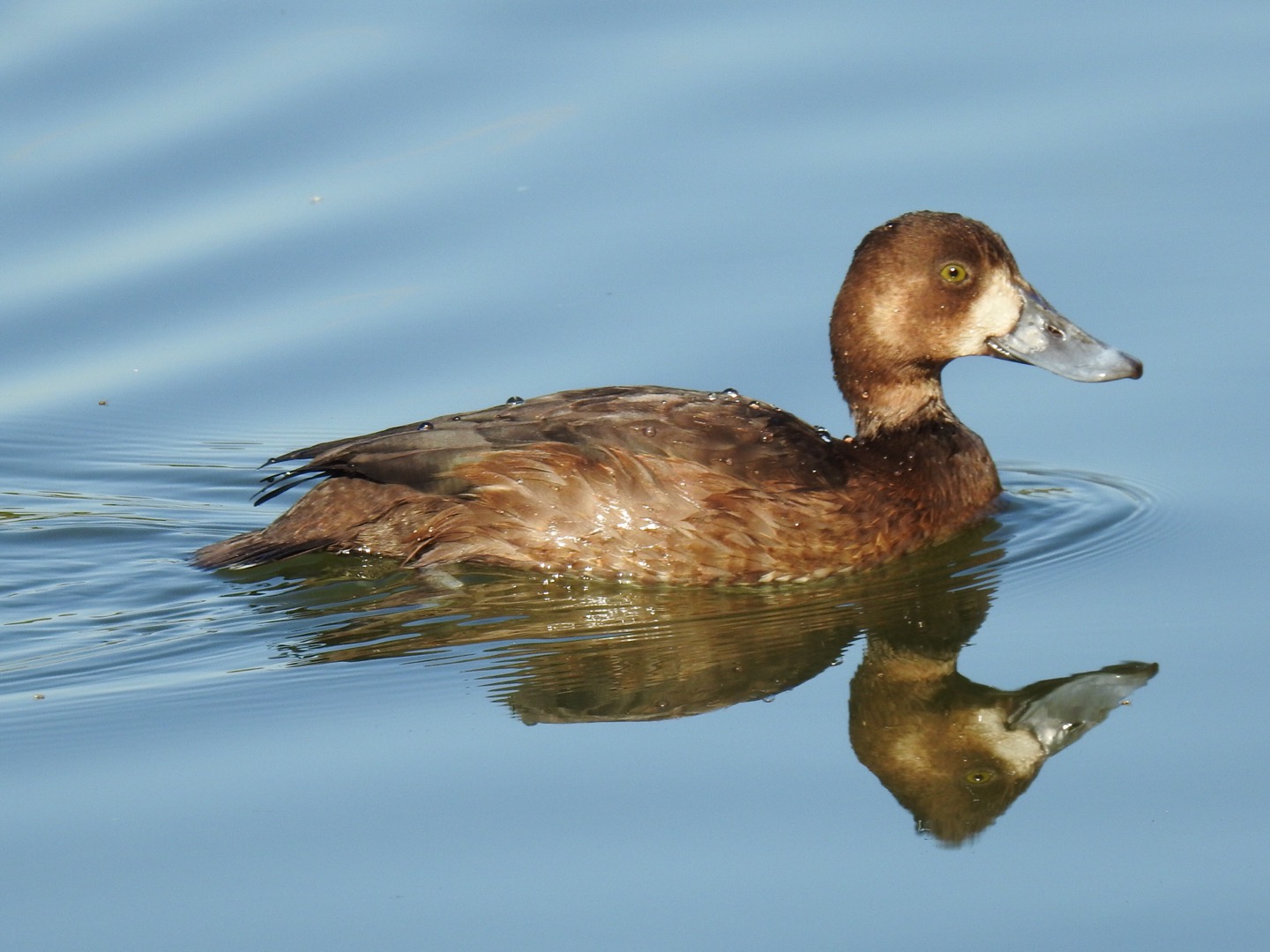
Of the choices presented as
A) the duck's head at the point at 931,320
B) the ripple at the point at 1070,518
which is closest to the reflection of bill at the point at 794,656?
the ripple at the point at 1070,518

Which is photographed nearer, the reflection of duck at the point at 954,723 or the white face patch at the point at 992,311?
the reflection of duck at the point at 954,723

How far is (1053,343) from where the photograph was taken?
25.9ft

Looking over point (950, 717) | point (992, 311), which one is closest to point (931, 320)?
point (992, 311)

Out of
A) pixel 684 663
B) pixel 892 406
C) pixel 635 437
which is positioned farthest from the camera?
pixel 892 406

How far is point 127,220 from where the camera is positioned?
9.78m

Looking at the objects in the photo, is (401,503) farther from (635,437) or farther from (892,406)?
(892,406)

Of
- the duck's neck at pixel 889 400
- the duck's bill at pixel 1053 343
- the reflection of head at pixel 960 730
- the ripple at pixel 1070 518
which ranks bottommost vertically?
the reflection of head at pixel 960 730

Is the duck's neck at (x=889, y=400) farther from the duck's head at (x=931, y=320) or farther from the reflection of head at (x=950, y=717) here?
the reflection of head at (x=950, y=717)

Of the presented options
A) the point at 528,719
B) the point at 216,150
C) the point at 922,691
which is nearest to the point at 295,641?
the point at 528,719

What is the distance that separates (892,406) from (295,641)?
2458 mm

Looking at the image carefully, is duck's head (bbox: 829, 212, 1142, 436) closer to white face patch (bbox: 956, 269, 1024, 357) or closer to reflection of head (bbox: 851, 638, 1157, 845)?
white face patch (bbox: 956, 269, 1024, 357)

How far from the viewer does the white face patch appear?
25.6ft

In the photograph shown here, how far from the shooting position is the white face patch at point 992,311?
7.80 metres

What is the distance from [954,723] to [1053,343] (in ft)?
6.63
